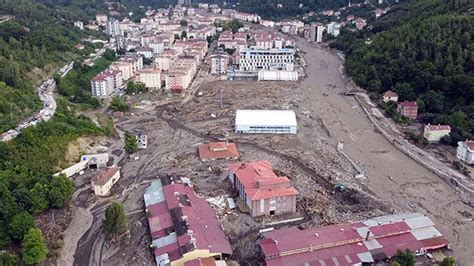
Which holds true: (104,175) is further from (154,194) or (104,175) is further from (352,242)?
(352,242)

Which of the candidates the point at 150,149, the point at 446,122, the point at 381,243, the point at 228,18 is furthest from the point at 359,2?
the point at 381,243

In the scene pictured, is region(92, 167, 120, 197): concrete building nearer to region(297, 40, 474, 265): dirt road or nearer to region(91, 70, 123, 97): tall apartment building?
region(297, 40, 474, 265): dirt road

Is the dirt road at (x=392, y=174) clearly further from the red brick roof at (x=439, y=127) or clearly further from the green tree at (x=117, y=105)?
the green tree at (x=117, y=105)

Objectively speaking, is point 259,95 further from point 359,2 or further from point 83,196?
point 359,2

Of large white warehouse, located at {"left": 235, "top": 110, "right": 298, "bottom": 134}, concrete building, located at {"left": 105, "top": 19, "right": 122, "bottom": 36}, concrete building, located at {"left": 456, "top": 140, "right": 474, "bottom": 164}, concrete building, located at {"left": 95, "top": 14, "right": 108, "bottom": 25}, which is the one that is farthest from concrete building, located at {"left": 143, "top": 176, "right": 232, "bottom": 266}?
concrete building, located at {"left": 95, "top": 14, "right": 108, "bottom": 25}

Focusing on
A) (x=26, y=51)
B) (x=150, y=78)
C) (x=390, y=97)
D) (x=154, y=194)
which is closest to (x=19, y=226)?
(x=154, y=194)

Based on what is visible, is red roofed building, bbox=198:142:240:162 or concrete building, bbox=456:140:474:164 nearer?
concrete building, bbox=456:140:474:164
